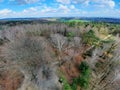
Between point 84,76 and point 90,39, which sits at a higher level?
point 90,39

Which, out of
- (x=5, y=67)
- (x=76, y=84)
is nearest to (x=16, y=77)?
(x=5, y=67)

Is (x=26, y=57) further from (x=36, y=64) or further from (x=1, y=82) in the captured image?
(x=1, y=82)

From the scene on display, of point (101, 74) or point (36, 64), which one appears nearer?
point (36, 64)

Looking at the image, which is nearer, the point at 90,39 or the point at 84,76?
the point at 84,76

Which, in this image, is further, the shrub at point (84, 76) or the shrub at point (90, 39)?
the shrub at point (90, 39)

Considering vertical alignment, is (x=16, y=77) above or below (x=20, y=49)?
below

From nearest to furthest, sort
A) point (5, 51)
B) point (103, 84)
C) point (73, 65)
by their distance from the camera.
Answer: point (5, 51), point (103, 84), point (73, 65)

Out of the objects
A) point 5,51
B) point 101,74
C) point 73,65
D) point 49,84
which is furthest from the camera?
point 73,65

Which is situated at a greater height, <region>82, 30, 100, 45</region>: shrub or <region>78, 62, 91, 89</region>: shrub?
<region>82, 30, 100, 45</region>: shrub

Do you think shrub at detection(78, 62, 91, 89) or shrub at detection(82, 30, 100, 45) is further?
shrub at detection(82, 30, 100, 45)

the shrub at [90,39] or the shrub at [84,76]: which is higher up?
the shrub at [90,39]

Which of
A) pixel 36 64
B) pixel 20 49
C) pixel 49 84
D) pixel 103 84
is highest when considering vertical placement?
pixel 20 49
